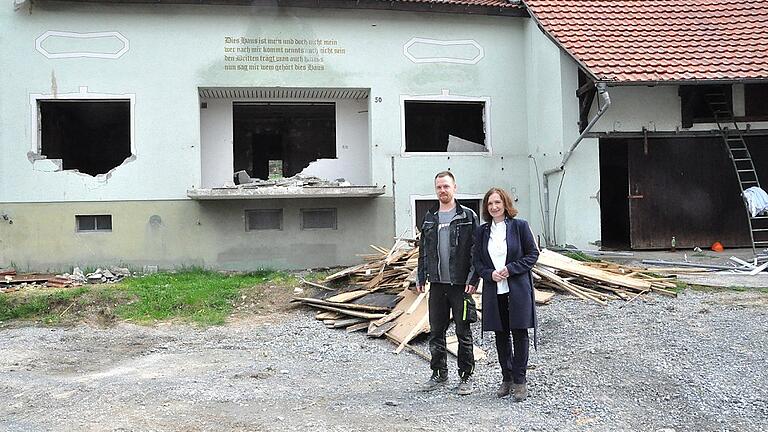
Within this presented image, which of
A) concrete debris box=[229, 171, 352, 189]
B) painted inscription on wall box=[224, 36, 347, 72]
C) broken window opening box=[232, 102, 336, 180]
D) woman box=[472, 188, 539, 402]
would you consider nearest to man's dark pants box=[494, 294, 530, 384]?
woman box=[472, 188, 539, 402]

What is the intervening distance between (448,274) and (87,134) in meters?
16.6

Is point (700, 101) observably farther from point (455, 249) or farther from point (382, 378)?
point (382, 378)

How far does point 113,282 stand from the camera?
11.8 meters

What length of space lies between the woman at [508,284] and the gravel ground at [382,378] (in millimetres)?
305

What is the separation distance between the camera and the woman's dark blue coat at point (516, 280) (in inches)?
206

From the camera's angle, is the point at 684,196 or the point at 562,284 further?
the point at 684,196

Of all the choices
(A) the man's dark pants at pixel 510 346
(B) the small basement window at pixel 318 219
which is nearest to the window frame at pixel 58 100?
(B) the small basement window at pixel 318 219

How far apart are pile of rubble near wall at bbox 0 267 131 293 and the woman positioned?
881 centimetres

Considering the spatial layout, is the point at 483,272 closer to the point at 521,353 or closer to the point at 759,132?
the point at 521,353

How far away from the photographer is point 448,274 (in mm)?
5645

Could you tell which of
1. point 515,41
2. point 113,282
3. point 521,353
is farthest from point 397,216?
point 521,353

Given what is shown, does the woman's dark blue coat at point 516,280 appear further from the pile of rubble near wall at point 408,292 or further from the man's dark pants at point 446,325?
the pile of rubble near wall at point 408,292

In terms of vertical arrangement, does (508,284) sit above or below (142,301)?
above

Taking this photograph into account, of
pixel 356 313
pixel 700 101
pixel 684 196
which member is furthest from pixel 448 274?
pixel 700 101
